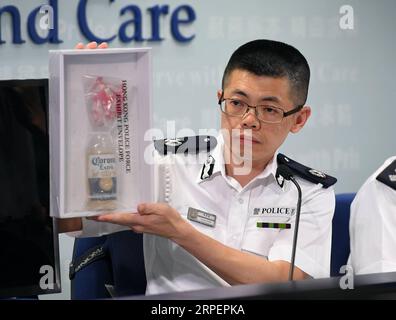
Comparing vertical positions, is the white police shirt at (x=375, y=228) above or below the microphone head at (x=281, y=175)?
below

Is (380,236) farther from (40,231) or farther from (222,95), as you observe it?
(40,231)

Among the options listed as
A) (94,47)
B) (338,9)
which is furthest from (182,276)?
(338,9)

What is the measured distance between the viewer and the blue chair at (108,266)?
1363 mm

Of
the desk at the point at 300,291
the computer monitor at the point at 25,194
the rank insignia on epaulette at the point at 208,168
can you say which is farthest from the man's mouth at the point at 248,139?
the desk at the point at 300,291

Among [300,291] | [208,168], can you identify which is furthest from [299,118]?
[300,291]

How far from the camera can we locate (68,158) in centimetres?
93

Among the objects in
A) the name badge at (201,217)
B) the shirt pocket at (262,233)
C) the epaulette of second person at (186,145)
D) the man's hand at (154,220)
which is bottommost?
the shirt pocket at (262,233)

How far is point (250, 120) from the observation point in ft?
4.30

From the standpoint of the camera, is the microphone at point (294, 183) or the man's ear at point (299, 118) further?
the man's ear at point (299, 118)

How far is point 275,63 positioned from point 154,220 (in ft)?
1.65

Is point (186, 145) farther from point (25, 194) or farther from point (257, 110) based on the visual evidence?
point (25, 194)

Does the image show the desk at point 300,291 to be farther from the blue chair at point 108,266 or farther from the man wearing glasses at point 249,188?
the blue chair at point 108,266

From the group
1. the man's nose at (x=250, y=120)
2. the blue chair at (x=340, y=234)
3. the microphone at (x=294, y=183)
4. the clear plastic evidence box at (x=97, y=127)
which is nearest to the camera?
the clear plastic evidence box at (x=97, y=127)
